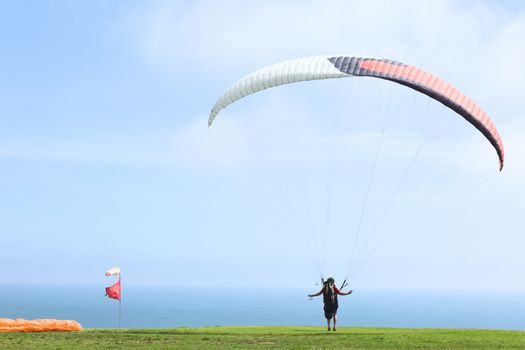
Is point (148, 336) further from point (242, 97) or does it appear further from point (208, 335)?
point (242, 97)

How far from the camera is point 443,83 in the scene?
73.8 ft

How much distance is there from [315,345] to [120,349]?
5406 mm

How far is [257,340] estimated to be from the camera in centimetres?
2206

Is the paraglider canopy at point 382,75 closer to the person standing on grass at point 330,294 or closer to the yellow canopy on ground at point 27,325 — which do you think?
the person standing on grass at point 330,294

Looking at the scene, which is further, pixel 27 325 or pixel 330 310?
pixel 27 325

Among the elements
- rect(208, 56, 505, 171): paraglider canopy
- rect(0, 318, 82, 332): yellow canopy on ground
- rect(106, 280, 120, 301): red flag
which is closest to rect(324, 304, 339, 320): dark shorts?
rect(208, 56, 505, 171): paraglider canopy

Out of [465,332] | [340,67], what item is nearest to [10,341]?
[340,67]

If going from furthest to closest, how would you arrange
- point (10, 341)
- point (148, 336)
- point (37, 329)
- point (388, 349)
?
point (37, 329), point (148, 336), point (10, 341), point (388, 349)

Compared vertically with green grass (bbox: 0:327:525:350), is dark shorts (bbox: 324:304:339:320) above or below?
above

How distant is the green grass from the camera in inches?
781

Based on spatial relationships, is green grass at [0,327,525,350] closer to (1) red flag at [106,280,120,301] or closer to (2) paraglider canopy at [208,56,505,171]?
(2) paraglider canopy at [208,56,505,171]

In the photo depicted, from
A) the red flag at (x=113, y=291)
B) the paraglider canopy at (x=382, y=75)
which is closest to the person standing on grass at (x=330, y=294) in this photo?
the paraglider canopy at (x=382, y=75)

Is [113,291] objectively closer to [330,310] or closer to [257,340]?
[330,310]

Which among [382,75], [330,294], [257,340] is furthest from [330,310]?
[382,75]
